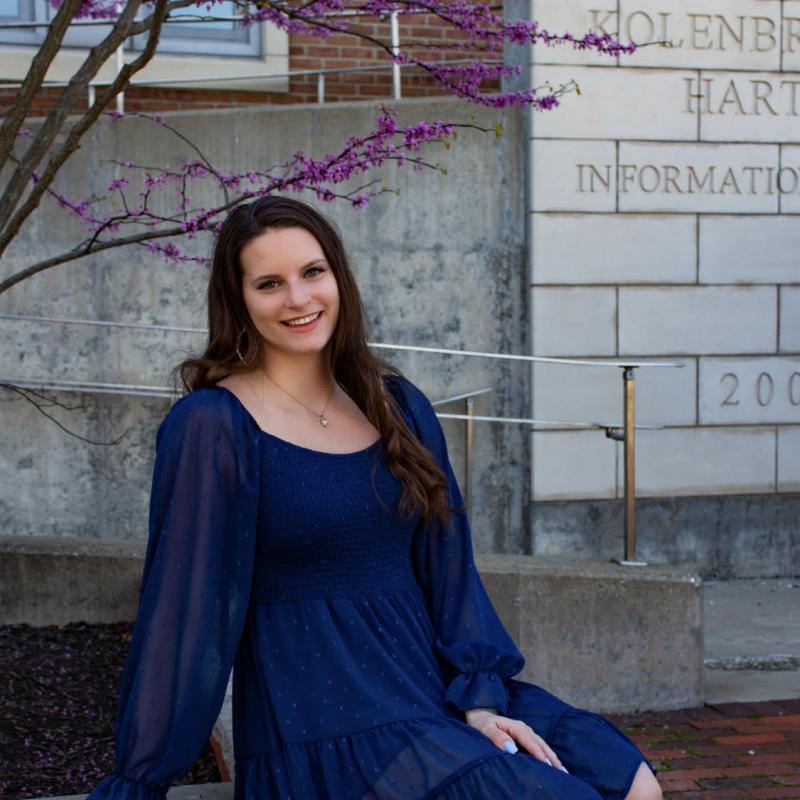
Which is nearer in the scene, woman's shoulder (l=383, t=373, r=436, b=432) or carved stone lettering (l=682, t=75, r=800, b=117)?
woman's shoulder (l=383, t=373, r=436, b=432)

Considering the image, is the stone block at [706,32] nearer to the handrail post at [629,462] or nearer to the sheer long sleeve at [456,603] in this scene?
the handrail post at [629,462]

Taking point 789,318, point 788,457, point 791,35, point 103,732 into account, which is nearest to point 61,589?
point 103,732

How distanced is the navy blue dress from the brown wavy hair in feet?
0.20

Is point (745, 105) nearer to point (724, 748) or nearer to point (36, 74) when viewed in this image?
point (724, 748)

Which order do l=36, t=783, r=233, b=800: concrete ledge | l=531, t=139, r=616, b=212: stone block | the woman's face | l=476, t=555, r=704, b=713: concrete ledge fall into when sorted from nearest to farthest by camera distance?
the woman's face, l=36, t=783, r=233, b=800: concrete ledge, l=476, t=555, r=704, b=713: concrete ledge, l=531, t=139, r=616, b=212: stone block

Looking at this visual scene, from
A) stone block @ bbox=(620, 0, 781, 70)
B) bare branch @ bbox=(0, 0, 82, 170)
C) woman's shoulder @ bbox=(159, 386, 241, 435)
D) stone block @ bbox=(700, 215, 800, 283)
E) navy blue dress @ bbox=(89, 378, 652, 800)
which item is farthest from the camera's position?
stone block @ bbox=(700, 215, 800, 283)

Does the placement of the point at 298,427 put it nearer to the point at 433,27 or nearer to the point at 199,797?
the point at 199,797

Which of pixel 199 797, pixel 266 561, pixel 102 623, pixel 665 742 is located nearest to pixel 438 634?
pixel 266 561

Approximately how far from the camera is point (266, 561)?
2.36 m

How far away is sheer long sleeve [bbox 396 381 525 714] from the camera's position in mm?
2496

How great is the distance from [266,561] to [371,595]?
226mm

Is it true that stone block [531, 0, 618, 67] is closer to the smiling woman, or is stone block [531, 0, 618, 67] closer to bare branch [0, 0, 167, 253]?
bare branch [0, 0, 167, 253]

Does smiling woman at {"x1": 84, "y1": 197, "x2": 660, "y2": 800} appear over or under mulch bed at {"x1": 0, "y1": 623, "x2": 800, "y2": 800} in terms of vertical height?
over

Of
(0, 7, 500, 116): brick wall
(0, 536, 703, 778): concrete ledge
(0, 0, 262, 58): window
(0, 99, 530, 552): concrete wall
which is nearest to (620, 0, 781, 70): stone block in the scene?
(0, 99, 530, 552): concrete wall
